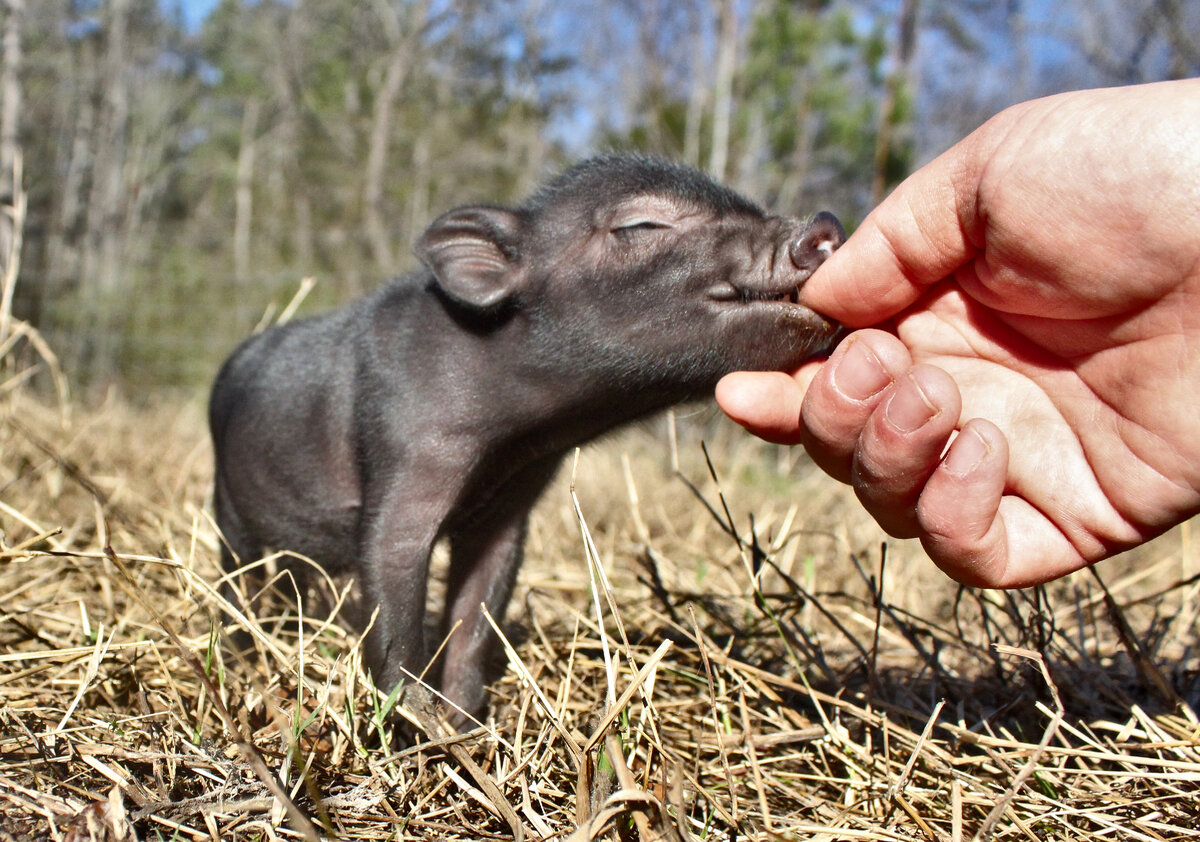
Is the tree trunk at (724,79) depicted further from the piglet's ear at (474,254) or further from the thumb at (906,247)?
the thumb at (906,247)

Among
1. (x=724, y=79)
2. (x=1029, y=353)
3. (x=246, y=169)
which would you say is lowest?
(x=1029, y=353)

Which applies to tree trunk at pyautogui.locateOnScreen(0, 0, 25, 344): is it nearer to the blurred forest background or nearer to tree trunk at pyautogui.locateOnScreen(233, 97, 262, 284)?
the blurred forest background

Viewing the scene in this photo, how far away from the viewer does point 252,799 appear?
69.8 inches

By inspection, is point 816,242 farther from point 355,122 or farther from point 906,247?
point 355,122

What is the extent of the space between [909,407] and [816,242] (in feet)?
2.37

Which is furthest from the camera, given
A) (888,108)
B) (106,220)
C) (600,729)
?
(106,220)

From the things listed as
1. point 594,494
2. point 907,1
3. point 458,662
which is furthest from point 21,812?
point 907,1

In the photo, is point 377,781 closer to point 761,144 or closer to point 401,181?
point 761,144

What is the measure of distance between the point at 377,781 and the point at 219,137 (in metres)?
38.3

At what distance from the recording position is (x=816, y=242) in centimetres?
257

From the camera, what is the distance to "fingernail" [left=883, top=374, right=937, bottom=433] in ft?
6.60

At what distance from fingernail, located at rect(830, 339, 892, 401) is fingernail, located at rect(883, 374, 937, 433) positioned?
0.33ft

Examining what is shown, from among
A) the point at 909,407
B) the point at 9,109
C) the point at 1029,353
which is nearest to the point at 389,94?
the point at 9,109

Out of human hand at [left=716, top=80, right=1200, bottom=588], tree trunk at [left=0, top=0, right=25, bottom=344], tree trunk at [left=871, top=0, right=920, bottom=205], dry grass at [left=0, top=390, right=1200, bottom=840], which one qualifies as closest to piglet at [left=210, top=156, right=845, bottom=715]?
human hand at [left=716, top=80, right=1200, bottom=588]
